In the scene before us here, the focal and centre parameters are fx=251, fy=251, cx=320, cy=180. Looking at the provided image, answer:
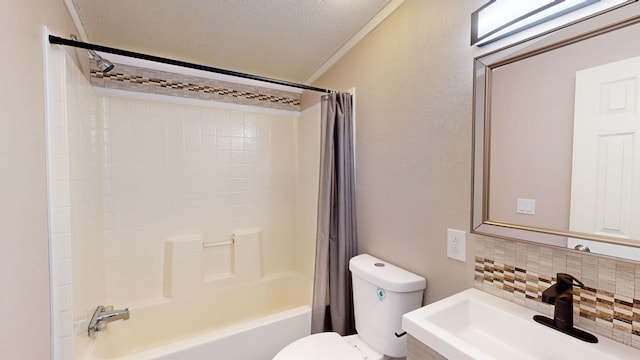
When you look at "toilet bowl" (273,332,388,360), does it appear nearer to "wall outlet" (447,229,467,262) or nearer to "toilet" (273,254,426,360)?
"toilet" (273,254,426,360)

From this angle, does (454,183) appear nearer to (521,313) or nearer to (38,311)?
(521,313)

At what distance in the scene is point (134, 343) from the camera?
186cm

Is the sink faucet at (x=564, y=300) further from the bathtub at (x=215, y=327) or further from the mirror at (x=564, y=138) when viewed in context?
the bathtub at (x=215, y=327)

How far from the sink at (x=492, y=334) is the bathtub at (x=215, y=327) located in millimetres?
1048

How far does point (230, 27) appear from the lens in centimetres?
162

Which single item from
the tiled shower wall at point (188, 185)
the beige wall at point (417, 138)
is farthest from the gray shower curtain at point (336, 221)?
the tiled shower wall at point (188, 185)

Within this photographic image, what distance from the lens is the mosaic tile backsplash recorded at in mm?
720

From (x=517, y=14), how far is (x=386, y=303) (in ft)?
4.33

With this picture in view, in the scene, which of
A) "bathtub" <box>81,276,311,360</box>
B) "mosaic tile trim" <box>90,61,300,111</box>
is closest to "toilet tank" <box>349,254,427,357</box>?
"bathtub" <box>81,276,311,360</box>

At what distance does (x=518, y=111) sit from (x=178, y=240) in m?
2.37

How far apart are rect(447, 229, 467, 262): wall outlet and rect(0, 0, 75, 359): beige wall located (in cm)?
151

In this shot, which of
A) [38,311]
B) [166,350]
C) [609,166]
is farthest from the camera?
[166,350]

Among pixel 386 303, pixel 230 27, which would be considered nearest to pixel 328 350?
pixel 386 303

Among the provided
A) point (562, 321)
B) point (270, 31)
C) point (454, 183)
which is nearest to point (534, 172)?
point (454, 183)
